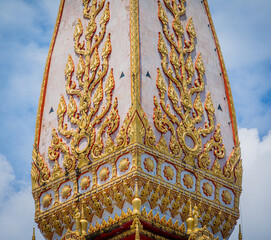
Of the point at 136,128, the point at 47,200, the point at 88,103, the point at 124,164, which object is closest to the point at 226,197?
the point at 124,164

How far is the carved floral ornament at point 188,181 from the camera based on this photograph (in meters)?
34.4

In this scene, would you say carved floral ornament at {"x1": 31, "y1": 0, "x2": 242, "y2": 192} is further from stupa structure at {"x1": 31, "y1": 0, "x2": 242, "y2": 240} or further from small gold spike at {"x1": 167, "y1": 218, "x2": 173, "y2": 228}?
small gold spike at {"x1": 167, "y1": 218, "x2": 173, "y2": 228}

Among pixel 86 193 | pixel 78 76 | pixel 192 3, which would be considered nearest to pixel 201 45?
pixel 192 3

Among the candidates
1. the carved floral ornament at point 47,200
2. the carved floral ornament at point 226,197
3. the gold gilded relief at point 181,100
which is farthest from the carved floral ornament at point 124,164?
the carved floral ornament at point 226,197

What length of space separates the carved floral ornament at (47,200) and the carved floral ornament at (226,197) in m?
5.77

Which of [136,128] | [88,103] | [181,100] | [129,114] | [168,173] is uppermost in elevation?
[88,103]

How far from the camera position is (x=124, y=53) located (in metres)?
35.2

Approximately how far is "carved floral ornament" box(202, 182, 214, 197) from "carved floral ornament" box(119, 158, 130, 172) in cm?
312

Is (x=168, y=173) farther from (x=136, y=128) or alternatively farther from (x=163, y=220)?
(x=136, y=128)

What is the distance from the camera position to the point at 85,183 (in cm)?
3450

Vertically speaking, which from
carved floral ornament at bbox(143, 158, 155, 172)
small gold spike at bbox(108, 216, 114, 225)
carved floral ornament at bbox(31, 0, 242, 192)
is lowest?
small gold spike at bbox(108, 216, 114, 225)

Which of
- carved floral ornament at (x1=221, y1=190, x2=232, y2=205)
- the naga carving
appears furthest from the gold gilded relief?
the naga carving

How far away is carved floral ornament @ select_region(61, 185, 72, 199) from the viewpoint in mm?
35031

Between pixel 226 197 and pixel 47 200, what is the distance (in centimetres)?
601
